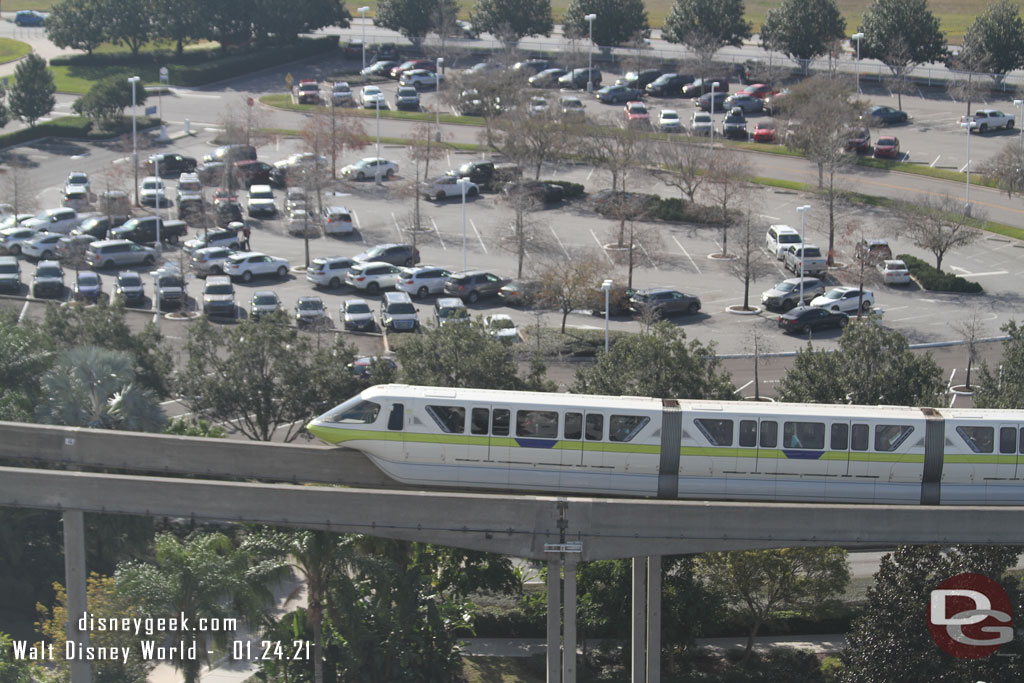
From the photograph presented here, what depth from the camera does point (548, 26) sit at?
336 feet

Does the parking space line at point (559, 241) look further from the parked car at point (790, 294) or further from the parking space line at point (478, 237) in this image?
the parked car at point (790, 294)

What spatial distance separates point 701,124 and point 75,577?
60.5m

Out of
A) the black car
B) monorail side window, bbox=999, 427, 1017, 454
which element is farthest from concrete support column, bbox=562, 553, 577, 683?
the black car

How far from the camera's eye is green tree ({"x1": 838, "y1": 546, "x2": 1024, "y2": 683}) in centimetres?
3119

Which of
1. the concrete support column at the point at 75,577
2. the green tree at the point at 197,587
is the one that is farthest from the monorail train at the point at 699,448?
the concrete support column at the point at 75,577

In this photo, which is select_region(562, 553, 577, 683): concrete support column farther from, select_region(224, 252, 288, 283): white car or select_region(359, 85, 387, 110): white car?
select_region(359, 85, 387, 110): white car

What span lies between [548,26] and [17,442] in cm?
7604

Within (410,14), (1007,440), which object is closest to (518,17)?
(410,14)

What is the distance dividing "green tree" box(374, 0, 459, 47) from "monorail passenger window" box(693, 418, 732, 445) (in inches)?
3028

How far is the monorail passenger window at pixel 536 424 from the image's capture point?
101 ft

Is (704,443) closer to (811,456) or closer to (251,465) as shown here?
(811,456)

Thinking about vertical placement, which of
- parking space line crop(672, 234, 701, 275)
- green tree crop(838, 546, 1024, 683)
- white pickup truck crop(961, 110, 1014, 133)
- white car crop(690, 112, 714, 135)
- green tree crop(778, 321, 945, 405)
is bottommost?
green tree crop(838, 546, 1024, 683)

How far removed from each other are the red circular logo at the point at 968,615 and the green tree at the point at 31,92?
2799 inches

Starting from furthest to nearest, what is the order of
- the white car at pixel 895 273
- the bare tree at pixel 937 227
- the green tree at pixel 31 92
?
the green tree at pixel 31 92 → the bare tree at pixel 937 227 → the white car at pixel 895 273
